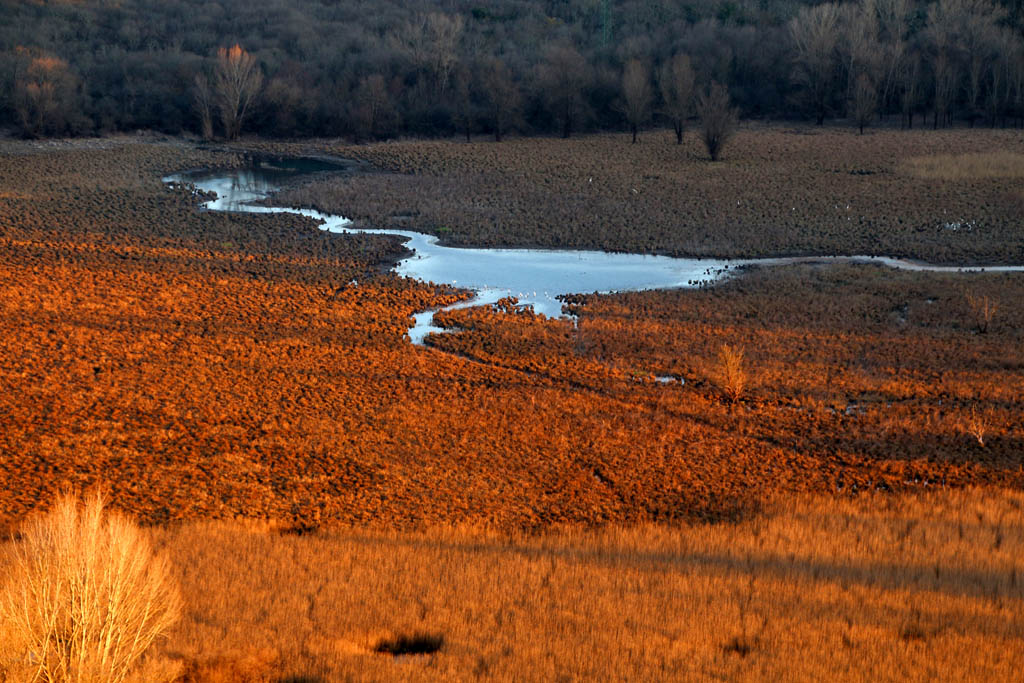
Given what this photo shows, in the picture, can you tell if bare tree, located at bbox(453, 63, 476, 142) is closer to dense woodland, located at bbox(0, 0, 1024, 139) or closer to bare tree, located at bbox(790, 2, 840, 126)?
dense woodland, located at bbox(0, 0, 1024, 139)

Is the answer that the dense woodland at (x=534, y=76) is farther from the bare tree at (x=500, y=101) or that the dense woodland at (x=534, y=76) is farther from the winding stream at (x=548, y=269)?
the winding stream at (x=548, y=269)

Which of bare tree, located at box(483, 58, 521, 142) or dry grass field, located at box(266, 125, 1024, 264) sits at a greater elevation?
bare tree, located at box(483, 58, 521, 142)

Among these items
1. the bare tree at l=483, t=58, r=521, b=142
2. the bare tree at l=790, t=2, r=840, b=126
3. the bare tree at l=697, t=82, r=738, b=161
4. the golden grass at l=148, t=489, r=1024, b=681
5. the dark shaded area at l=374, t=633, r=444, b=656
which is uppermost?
the bare tree at l=790, t=2, r=840, b=126

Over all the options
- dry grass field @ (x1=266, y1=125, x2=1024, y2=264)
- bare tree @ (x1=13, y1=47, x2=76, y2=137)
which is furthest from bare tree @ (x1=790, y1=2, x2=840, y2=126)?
bare tree @ (x1=13, y1=47, x2=76, y2=137)

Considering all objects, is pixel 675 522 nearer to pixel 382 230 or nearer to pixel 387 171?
pixel 382 230

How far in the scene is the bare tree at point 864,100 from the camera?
192 feet

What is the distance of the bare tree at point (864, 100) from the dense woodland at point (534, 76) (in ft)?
0.52

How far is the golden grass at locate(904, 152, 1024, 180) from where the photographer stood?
41.8 m

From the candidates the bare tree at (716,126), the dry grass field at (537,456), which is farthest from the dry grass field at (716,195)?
the bare tree at (716,126)

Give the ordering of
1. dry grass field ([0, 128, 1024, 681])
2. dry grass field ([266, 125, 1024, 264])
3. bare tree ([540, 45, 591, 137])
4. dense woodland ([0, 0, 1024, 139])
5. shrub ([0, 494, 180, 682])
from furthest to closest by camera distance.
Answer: bare tree ([540, 45, 591, 137]) → dense woodland ([0, 0, 1024, 139]) → dry grass field ([266, 125, 1024, 264]) → dry grass field ([0, 128, 1024, 681]) → shrub ([0, 494, 180, 682])

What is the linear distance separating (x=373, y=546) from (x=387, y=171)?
38.2 metres

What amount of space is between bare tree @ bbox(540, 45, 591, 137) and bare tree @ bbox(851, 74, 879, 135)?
16.0 meters

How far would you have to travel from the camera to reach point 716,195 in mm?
39594

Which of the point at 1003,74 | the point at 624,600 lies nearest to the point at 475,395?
the point at 624,600
